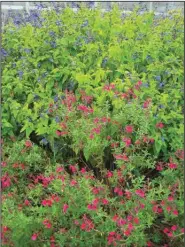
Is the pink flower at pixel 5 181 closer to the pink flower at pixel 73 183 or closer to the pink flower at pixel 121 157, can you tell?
the pink flower at pixel 73 183

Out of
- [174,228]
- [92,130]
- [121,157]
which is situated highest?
[92,130]

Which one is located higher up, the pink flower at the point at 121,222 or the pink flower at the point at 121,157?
the pink flower at the point at 121,157

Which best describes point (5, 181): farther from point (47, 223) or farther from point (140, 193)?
point (140, 193)

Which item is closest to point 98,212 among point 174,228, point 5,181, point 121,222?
point 121,222

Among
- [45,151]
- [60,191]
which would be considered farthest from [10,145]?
[60,191]

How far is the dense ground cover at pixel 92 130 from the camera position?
103 inches

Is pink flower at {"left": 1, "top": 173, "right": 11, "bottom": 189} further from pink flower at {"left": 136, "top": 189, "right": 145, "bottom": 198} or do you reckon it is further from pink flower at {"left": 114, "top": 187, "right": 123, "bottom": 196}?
pink flower at {"left": 136, "top": 189, "right": 145, "bottom": 198}

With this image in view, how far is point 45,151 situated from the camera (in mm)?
3240

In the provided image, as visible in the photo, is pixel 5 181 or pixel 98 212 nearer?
pixel 98 212

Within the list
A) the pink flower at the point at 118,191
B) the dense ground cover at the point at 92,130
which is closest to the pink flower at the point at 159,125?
the dense ground cover at the point at 92,130

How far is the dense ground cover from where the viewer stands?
261 centimetres

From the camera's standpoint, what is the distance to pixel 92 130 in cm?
286

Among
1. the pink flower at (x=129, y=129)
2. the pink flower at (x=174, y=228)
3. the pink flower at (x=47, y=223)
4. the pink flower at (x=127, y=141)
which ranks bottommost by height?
the pink flower at (x=174, y=228)

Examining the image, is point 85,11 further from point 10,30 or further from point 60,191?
point 60,191
